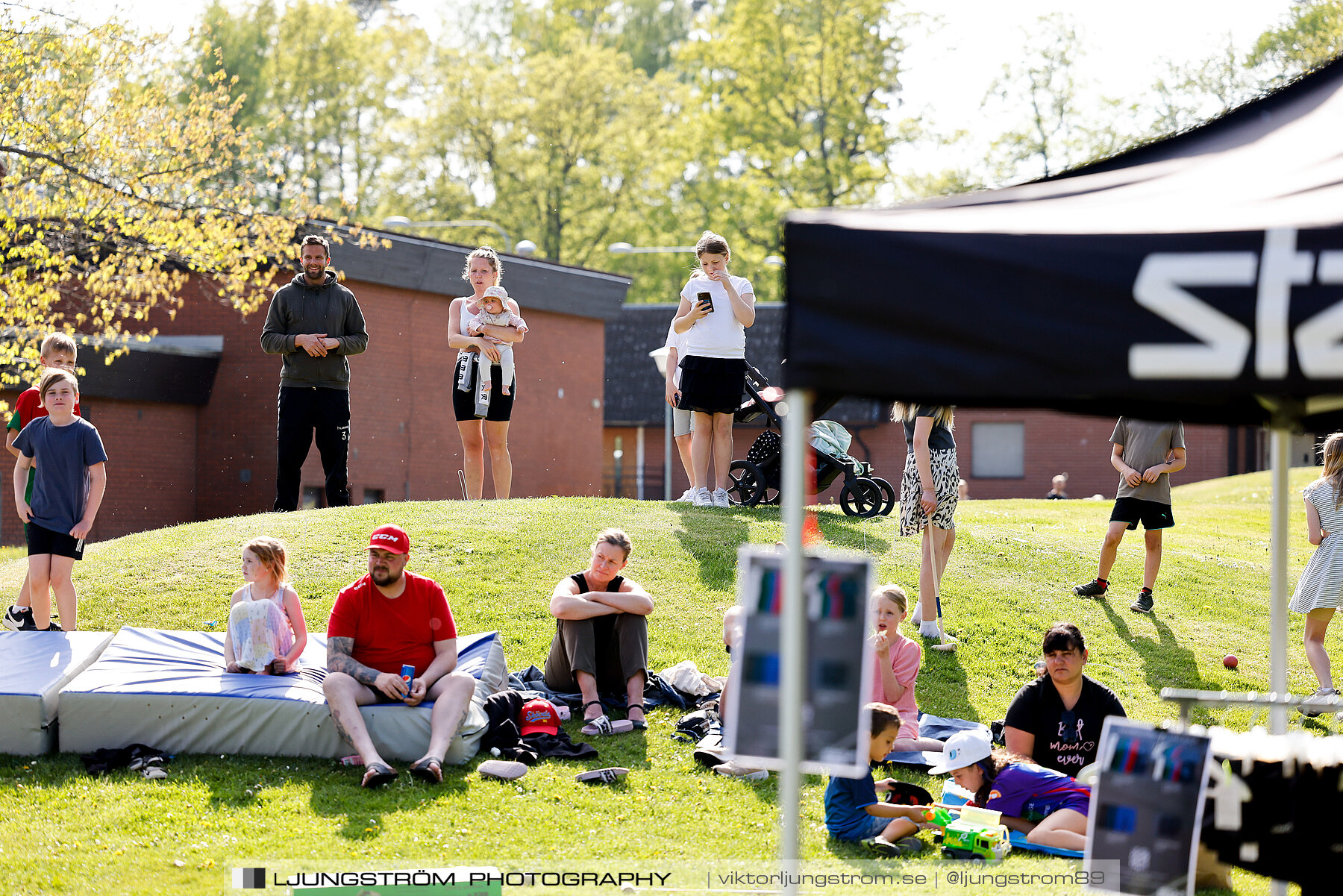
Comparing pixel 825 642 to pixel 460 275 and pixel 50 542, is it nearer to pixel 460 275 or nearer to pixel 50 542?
pixel 50 542

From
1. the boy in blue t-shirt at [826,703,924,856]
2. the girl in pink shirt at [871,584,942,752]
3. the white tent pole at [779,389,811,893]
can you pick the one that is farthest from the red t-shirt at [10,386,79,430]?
the white tent pole at [779,389,811,893]

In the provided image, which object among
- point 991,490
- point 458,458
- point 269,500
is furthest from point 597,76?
point 269,500

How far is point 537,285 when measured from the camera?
22.1 metres

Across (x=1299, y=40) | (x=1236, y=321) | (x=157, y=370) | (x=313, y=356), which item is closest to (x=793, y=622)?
(x=1236, y=321)

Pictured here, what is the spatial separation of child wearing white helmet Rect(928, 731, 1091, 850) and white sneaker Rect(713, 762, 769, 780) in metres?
0.94

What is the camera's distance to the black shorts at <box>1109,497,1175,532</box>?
994 centimetres

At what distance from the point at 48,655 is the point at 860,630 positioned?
5592 mm

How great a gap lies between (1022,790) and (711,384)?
5.68 m

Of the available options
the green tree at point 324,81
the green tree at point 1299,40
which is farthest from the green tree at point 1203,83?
the green tree at point 324,81

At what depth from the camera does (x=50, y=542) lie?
8008 mm

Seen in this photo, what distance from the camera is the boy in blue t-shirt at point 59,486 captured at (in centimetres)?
793

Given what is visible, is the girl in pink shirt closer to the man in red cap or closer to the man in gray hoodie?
the man in red cap

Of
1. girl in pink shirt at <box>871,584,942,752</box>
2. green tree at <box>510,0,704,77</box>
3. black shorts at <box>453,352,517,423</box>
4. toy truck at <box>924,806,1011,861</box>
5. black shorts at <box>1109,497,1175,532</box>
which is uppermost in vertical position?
green tree at <box>510,0,704,77</box>

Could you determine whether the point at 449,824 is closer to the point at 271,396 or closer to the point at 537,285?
the point at 271,396
